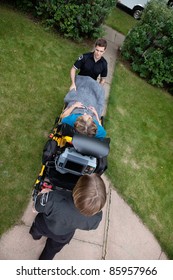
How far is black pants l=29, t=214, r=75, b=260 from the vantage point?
333 cm

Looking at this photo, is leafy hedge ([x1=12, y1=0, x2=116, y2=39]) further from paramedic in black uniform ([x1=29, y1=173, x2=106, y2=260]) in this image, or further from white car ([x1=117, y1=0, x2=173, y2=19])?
paramedic in black uniform ([x1=29, y1=173, x2=106, y2=260])

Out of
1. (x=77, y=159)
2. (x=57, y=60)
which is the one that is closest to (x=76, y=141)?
(x=77, y=159)

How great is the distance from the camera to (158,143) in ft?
21.5

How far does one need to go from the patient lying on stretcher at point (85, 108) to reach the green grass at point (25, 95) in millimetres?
941

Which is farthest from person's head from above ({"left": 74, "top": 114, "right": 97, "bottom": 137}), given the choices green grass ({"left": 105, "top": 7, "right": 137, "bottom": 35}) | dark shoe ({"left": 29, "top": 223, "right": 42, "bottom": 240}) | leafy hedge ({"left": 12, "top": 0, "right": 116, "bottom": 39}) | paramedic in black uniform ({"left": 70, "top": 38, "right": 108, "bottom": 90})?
green grass ({"left": 105, "top": 7, "right": 137, "bottom": 35})

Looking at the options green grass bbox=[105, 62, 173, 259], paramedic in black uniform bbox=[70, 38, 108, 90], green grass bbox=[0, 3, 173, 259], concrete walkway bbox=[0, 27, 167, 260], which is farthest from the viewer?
green grass bbox=[105, 62, 173, 259]

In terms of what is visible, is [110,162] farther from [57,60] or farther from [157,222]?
[57,60]

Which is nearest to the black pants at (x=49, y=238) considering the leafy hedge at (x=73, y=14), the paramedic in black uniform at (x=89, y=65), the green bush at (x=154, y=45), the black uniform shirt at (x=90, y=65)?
the paramedic in black uniform at (x=89, y=65)

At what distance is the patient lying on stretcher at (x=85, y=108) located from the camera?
3746 mm

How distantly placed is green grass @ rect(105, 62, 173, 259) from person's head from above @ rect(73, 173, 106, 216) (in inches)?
95.7

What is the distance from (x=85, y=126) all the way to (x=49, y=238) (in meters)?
1.37

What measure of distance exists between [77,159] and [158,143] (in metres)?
3.51

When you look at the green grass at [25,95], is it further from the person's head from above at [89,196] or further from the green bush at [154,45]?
the person's head from above at [89,196]

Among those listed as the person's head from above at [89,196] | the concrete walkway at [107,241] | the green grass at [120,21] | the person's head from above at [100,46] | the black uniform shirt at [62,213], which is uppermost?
the person's head from above at [100,46]
